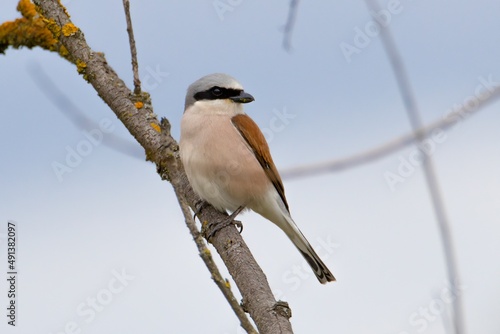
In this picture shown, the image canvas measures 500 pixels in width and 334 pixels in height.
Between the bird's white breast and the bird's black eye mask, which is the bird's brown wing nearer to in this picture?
the bird's white breast

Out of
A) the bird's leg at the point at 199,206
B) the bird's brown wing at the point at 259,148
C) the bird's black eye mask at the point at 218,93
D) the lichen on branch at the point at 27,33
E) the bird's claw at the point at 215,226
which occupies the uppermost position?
the lichen on branch at the point at 27,33

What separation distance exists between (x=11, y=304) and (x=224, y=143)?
1494 millimetres

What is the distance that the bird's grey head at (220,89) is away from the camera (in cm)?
418

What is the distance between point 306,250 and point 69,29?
1.88m

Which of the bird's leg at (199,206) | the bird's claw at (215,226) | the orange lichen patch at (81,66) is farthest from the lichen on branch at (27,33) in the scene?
the bird's claw at (215,226)

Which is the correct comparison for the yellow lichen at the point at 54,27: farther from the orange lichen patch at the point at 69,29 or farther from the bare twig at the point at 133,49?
the bare twig at the point at 133,49

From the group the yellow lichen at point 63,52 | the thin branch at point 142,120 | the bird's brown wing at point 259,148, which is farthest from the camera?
the bird's brown wing at point 259,148

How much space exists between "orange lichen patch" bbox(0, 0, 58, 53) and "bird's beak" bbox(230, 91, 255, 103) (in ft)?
3.69

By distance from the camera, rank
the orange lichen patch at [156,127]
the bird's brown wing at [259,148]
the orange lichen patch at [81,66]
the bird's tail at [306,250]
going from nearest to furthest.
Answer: the orange lichen patch at [156,127], the orange lichen patch at [81,66], the bird's tail at [306,250], the bird's brown wing at [259,148]

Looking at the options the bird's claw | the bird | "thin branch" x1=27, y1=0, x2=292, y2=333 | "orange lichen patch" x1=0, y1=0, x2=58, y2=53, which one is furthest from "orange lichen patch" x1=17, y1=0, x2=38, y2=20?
the bird's claw

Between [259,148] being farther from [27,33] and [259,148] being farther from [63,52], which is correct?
[27,33]

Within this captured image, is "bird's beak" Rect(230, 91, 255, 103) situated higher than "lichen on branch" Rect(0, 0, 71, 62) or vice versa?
"lichen on branch" Rect(0, 0, 71, 62)

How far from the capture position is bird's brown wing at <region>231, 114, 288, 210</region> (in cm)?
415

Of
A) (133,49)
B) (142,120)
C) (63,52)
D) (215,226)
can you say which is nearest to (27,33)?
(63,52)
